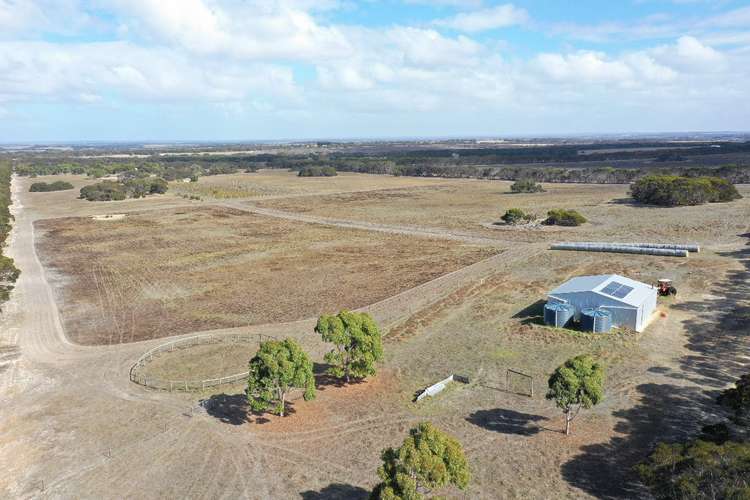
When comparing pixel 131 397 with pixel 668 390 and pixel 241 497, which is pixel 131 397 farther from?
pixel 668 390

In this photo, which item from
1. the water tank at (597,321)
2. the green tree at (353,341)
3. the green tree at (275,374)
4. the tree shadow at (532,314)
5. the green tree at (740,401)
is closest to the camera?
the green tree at (740,401)

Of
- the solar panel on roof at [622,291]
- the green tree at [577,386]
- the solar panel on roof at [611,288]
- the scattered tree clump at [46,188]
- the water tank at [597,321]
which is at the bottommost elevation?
the water tank at [597,321]

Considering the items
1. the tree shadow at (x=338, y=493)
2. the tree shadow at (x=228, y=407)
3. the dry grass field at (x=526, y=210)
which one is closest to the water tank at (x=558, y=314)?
the tree shadow at (x=338, y=493)

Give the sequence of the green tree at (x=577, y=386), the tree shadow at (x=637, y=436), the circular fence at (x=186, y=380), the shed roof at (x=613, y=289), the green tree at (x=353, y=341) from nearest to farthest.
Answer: the tree shadow at (x=637, y=436)
the green tree at (x=577, y=386)
the green tree at (x=353, y=341)
the circular fence at (x=186, y=380)
the shed roof at (x=613, y=289)

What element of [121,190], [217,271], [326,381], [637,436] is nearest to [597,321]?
[637,436]

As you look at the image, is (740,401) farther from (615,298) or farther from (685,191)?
(685,191)

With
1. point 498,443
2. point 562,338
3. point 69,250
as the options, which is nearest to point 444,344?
point 562,338

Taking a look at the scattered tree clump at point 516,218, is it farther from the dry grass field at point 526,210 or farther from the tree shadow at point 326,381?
the tree shadow at point 326,381
